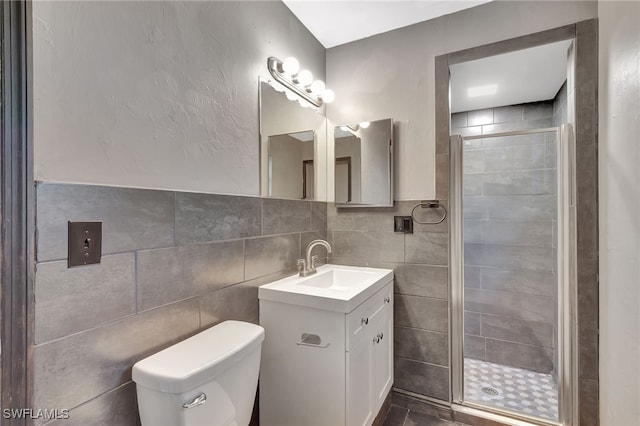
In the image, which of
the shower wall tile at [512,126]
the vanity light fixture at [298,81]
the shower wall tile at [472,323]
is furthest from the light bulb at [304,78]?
the shower wall tile at [472,323]

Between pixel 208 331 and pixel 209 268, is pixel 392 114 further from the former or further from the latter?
pixel 208 331

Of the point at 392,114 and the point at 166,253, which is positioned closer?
the point at 166,253

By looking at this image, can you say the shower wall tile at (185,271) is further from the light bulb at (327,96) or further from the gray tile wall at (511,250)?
the gray tile wall at (511,250)

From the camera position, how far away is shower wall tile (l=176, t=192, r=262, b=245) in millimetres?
1144

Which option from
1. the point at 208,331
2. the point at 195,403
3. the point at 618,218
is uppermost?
the point at 618,218

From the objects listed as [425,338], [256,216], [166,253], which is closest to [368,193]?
[256,216]

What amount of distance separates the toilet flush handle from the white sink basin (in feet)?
1.80

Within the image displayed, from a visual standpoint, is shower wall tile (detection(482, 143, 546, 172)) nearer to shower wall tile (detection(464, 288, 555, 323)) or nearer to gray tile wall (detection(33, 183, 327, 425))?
shower wall tile (detection(464, 288, 555, 323))

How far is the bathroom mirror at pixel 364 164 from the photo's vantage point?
2.00 m

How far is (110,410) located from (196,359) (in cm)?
29

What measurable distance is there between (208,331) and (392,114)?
1.69m

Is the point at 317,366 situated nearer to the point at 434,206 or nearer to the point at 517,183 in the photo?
the point at 434,206

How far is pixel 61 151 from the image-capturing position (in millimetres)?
814

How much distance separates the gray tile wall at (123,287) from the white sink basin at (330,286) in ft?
0.59
